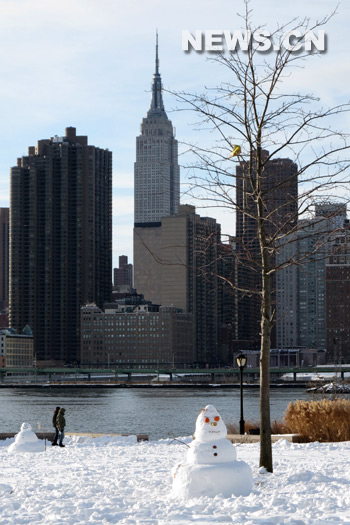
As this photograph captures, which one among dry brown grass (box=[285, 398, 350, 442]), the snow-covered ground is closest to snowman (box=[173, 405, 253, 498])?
the snow-covered ground

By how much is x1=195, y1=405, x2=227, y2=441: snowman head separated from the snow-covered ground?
130cm

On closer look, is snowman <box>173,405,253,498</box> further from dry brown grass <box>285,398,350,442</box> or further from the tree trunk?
dry brown grass <box>285,398,350,442</box>

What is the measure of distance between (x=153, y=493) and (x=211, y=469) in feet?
4.83

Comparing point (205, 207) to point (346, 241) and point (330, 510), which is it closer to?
point (346, 241)

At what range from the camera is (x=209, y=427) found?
17.8 meters

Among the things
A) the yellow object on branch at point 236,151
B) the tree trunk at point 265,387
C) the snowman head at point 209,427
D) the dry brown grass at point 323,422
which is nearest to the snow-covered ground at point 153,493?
the tree trunk at point 265,387

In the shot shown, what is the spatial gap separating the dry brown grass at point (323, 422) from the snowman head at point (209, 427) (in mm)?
13946

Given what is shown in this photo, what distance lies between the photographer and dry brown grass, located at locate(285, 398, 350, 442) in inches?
1219

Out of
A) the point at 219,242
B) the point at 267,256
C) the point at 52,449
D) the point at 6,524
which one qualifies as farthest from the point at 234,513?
the point at 52,449

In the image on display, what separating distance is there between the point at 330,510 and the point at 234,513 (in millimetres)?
1655

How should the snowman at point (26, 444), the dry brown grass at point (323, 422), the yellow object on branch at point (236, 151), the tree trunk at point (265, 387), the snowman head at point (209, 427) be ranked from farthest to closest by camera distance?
the dry brown grass at point (323, 422)
the snowman at point (26, 444)
the yellow object on branch at point (236, 151)
the tree trunk at point (265, 387)
the snowman head at point (209, 427)

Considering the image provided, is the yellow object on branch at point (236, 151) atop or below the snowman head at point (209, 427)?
atop

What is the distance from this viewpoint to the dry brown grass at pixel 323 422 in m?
31.0

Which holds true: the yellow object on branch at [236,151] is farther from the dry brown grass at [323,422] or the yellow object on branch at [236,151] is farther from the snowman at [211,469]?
the dry brown grass at [323,422]
